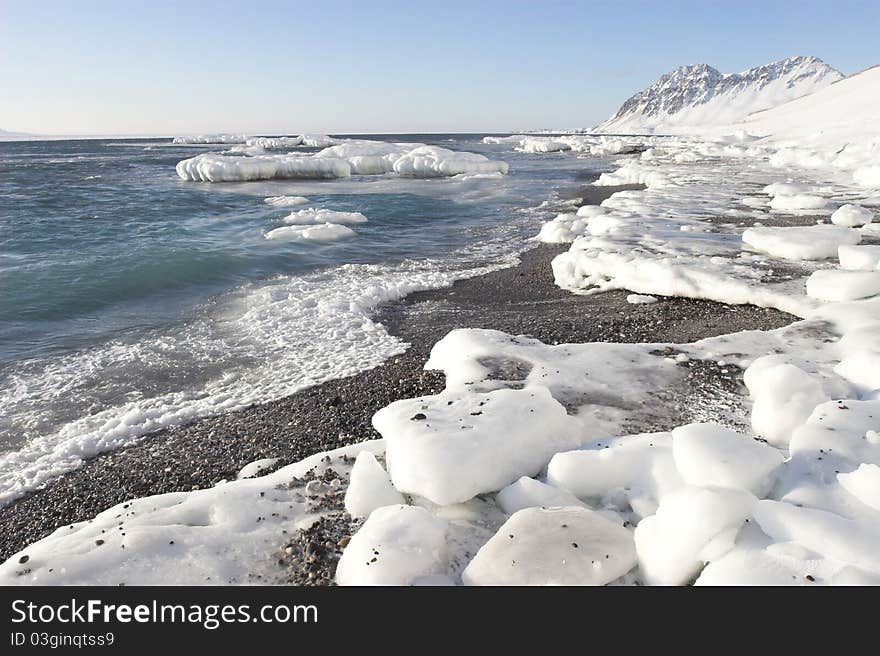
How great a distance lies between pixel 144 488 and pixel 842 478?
4712 mm

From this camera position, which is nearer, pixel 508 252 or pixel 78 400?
pixel 78 400

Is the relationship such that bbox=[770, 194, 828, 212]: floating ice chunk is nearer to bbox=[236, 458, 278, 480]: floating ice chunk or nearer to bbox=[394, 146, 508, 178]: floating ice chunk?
bbox=[236, 458, 278, 480]: floating ice chunk

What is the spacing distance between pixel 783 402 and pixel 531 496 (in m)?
1.99

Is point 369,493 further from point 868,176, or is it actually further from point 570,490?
point 868,176

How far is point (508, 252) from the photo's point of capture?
13.6m

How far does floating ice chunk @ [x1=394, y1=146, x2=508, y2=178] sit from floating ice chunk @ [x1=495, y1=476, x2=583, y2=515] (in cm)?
3642

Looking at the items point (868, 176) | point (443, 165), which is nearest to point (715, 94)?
point (443, 165)

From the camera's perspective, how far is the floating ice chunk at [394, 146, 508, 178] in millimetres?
37531

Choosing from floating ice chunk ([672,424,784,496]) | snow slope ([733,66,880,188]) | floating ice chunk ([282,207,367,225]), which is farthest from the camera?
snow slope ([733,66,880,188])

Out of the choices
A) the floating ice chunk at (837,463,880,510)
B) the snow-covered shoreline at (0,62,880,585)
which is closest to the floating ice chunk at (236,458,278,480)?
the snow-covered shoreline at (0,62,880,585)

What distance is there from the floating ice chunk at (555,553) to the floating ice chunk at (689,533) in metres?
0.11

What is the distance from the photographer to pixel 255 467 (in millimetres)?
4301
